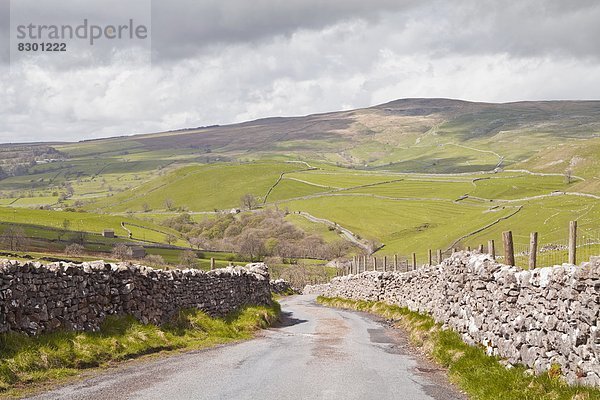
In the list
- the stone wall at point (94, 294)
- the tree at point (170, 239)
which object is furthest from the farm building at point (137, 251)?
the stone wall at point (94, 294)

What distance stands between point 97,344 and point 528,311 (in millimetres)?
12554

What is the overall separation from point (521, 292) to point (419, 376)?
12.2 ft

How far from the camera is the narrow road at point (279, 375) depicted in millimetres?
14516

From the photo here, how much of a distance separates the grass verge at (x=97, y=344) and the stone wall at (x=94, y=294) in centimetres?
40

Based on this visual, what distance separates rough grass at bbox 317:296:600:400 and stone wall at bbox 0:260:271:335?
9719 mm

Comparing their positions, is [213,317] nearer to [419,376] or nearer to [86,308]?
[86,308]

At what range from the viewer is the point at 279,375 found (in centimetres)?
1702

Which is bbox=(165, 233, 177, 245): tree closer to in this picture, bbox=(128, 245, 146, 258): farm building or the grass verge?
bbox=(128, 245, 146, 258): farm building

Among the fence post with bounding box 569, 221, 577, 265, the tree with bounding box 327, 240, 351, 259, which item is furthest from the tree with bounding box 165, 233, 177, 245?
the fence post with bounding box 569, 221, 577, 265

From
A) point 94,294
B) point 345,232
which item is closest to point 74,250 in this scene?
point 94,294

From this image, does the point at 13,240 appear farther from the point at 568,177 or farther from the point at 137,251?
the point at 568,177

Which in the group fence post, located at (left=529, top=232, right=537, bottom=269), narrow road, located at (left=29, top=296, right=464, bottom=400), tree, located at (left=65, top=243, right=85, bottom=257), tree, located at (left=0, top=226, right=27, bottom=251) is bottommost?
tree, located at (left=65, top=243, right=85, bottom=257)

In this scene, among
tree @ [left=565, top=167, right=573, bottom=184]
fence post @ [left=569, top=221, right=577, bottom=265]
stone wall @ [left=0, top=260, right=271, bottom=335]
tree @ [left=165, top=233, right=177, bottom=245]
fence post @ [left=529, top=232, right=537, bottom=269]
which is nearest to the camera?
fence post @ [left=569, top=221, right=577, bottom=265]

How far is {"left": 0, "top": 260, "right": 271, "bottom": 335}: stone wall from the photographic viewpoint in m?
17.2
